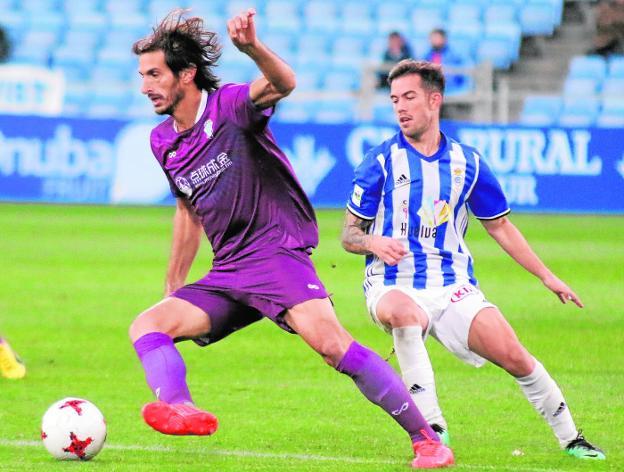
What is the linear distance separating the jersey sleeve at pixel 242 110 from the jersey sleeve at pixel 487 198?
1323mm

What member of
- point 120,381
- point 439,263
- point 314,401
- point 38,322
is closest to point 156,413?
point 439,263

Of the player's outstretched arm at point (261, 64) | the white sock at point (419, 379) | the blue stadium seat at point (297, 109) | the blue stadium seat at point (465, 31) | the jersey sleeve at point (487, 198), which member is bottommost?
the blue stadium seat at point (297, 109)

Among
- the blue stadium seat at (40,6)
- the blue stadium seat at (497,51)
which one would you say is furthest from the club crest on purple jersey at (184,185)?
the blue stadium seat at (40,6)

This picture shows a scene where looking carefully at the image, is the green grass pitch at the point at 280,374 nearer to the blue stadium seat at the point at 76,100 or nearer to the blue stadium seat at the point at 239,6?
the blue stadium seat at the point at 76,100

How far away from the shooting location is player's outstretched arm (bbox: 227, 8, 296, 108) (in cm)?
525

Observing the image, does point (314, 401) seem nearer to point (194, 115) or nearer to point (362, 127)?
point (194, 115)

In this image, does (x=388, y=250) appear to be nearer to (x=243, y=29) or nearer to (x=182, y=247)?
(x=182, y=247)

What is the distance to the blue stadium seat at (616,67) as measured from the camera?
80.6 ft

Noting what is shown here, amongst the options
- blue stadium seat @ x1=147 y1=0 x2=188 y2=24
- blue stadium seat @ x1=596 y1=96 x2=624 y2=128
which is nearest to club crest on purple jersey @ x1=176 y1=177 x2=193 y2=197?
blue stadium seat @ x1=596 y1=96 x2=624 y2=128

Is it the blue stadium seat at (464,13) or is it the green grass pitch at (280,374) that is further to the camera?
the blue stadium seat at (464,13)

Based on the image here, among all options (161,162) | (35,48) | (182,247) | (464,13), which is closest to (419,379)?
(182,247)

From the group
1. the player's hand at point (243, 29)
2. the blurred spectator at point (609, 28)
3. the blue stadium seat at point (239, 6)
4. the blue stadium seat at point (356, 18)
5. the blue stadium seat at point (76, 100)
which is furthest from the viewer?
the blue stadium seat at point (239, 6)

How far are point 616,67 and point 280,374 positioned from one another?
17.1 metres

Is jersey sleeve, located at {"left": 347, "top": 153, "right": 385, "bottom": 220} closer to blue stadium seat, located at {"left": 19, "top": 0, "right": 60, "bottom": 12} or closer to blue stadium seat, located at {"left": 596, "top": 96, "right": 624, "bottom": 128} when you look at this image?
blue stadium seat, located at {"left": 596, "top": 96, "right": 624, "bottom": 128}
